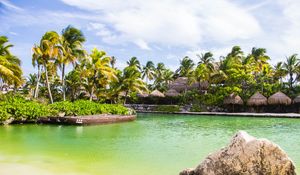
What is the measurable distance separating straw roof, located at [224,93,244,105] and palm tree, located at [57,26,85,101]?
15.6 m

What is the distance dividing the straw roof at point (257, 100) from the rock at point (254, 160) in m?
29.2

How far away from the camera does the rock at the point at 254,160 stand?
586 centimetres

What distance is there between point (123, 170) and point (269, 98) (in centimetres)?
2830

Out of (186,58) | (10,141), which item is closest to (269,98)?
(186,58)

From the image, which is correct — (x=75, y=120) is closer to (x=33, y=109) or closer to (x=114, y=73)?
(x=33, y=109)

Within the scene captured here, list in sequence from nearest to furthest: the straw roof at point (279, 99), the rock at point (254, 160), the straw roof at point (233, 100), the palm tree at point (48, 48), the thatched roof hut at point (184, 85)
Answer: the rock at point (254, 160), the palm tree at point (48, 48), the straw roof at point (279, 99), the straw roof at point (233, 100), the thatched roof hut at point (184, 85)

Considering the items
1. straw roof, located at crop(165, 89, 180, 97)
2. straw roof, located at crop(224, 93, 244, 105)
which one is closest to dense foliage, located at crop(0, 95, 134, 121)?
straw roof, located at crop(224, 93, 244, 105)

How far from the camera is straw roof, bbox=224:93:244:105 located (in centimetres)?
3482

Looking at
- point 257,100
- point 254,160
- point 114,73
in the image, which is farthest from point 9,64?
point 257,100

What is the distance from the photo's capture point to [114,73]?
31562mm

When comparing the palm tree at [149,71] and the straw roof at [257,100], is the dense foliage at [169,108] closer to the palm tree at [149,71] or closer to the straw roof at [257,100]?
the straw roof at [257,100]

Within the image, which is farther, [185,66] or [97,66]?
[185,66]

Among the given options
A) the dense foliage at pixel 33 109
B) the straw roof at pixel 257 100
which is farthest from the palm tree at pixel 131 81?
the straw roof at pixel 257 100

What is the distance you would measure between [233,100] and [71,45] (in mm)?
16973
